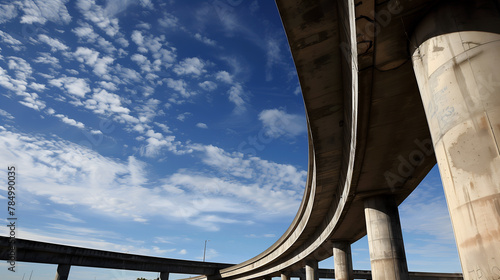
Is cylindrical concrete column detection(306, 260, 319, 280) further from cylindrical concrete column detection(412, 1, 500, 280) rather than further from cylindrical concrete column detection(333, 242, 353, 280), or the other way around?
cylindrical concrete column detection(412, 1, 500, 280)

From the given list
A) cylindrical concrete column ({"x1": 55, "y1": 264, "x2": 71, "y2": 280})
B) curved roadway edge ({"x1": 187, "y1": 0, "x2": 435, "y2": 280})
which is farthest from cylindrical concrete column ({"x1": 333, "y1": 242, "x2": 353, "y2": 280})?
cylindrical concrete column ({"x1": 55, "y1": 264, "x2": 71, "y2": 280})

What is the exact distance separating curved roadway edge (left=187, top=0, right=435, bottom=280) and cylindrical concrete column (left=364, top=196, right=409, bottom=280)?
0.73 m

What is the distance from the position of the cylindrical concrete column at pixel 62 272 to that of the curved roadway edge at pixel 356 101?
1039 inches

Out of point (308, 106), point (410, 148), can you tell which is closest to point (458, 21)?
point (308, 106)

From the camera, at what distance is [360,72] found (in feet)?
24.6

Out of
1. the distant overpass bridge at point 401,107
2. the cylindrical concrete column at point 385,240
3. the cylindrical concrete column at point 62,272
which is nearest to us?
the distant overpass bridge at point 401,107

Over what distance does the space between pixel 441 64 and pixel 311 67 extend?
3.76m

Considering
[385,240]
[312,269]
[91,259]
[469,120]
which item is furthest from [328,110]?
[91,259]

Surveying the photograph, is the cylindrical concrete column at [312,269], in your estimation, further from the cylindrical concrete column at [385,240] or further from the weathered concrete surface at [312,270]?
the cylindrical concrete column at [385,240]

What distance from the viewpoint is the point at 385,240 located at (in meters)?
14.4

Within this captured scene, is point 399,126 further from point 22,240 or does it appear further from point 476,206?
point 22,240

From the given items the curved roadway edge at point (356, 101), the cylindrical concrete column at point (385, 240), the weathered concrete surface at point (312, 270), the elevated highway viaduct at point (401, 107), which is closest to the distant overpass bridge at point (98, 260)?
the weathered concrete surface at point (312, 270)

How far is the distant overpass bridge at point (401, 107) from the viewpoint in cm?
438

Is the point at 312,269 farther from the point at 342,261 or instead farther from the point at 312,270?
the point at 342,261
